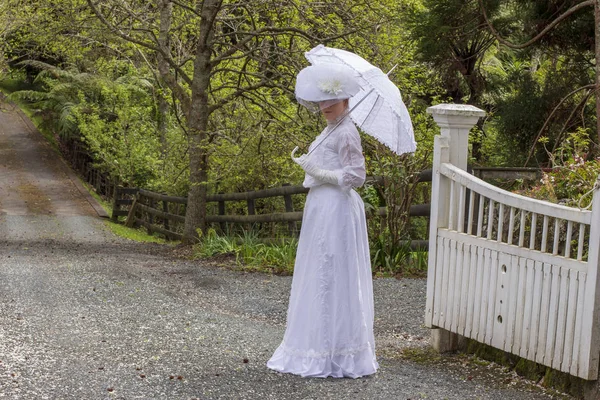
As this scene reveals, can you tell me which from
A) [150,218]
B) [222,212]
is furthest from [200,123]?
[150,218]

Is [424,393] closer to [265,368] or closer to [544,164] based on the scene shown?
[265,368]

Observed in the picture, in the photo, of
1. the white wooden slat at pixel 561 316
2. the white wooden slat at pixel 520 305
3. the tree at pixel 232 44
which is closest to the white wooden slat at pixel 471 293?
the white wooden slat at pixel 520 305

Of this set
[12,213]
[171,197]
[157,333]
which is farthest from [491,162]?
[157,333]

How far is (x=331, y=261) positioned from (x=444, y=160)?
1165mm

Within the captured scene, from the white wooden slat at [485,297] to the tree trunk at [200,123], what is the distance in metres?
8.36

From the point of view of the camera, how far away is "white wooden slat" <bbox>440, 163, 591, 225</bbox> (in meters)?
4.55

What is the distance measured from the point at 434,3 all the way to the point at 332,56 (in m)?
5.56

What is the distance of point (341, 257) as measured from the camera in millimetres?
5367

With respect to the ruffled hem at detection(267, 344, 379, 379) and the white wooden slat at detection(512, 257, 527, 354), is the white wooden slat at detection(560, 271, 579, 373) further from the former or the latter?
the ruffled hem at detection(267, 344, 379, 379)

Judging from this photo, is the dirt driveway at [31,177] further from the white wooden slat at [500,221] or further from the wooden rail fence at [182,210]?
the white wooden slat at [500,221]

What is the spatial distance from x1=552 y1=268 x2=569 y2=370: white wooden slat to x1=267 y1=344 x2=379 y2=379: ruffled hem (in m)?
1.20

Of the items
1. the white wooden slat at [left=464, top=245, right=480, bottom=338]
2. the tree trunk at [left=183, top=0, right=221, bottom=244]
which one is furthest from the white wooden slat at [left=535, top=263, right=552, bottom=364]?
the tree trunk at [left=183, top=0, right=221, bottom=244]

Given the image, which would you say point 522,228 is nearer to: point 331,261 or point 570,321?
point 570,321

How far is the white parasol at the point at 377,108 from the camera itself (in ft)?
17.7
